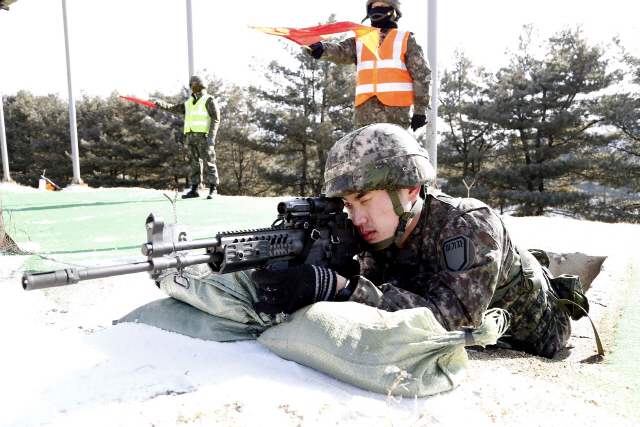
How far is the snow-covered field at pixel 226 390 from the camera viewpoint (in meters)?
1.23

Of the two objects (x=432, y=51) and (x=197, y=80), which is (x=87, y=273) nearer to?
(x=432, y=51)

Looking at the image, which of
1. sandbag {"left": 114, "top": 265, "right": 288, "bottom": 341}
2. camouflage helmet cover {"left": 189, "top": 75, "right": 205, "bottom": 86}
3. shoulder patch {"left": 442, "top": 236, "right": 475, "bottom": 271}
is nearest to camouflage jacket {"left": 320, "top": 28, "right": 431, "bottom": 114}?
shoulder patch {"left": 442, "top": 236, "right": 475, "bottom": 271}

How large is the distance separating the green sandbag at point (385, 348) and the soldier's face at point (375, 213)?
517 mm

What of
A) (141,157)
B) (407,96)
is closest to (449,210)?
(407,96)

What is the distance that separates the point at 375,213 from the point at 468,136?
2470 cm

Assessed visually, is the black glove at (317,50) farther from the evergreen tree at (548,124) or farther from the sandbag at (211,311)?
the evergreen tree at (548,124)

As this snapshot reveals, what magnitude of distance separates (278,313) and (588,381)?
1.21 metres

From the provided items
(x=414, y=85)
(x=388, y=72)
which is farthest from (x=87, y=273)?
(x=414, y=85)

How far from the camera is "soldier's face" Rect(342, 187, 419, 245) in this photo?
2.02 metres

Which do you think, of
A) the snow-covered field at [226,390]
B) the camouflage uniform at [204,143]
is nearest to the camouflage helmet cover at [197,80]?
the camouflage uniform at [204,143]

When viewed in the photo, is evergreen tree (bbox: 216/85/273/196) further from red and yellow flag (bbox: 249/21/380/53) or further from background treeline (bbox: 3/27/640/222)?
red and yellow flag (bbox: 249/21/380/53)

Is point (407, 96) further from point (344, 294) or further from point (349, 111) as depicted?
point (349, 111)

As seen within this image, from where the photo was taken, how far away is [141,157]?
3109cm

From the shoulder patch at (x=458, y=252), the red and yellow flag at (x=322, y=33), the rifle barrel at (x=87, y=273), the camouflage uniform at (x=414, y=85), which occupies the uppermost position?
the red and yellow flag at (x=322, y=33)
